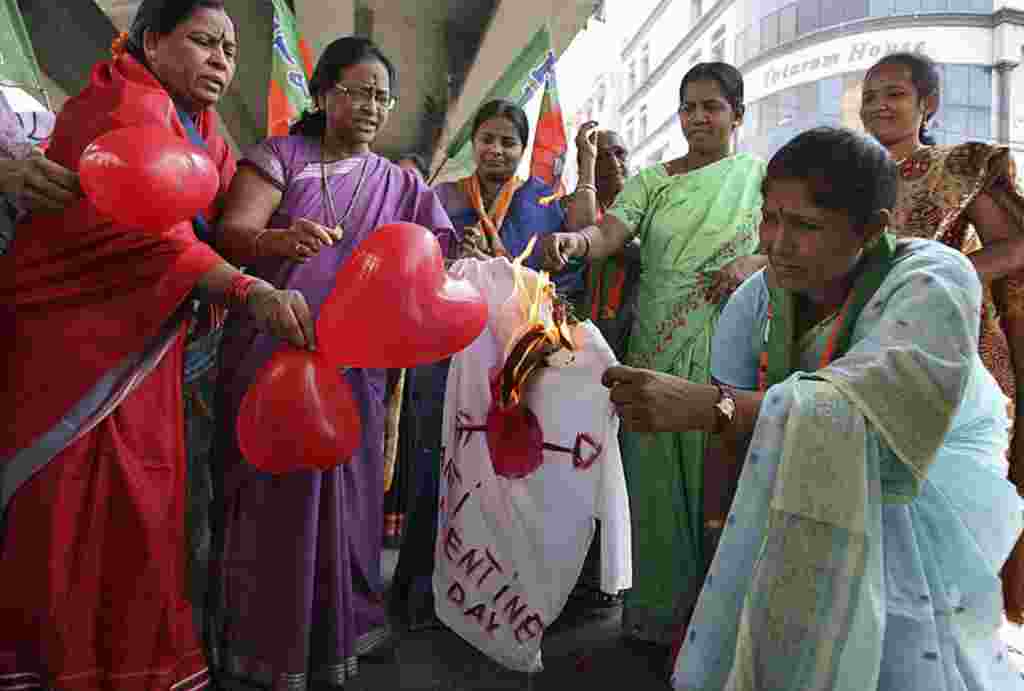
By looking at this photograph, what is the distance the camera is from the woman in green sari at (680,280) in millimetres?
2324

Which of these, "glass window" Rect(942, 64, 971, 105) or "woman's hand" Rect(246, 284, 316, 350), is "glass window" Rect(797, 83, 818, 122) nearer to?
A: "glass window" Rect(942, 64, 971, 105)

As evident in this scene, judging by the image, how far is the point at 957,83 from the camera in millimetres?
15812

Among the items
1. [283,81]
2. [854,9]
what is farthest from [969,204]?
[854,9]

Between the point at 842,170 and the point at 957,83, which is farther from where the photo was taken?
the point at 957,83

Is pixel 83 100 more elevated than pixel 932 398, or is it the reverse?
pixel 83 100

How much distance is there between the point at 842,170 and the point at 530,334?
0.87 metres

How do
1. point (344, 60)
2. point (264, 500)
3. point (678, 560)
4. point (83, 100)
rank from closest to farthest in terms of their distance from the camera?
point (83, 100)
point (264, 500)
point (344, 60)
point (678, 560)

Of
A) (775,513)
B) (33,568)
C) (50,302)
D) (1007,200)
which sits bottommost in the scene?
(33,568)

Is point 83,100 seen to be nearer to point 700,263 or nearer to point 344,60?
point 344,60

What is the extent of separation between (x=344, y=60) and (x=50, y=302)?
103 centimetres

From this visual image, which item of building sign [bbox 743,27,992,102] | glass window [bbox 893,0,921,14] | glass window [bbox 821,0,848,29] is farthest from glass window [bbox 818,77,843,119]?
glass window [bbox 893,0,921,14]

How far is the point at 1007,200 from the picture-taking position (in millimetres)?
2189

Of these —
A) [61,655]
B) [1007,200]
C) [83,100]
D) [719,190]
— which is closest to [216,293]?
[83,100]

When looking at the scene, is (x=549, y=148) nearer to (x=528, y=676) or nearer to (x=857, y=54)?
(x=528, y=676)
